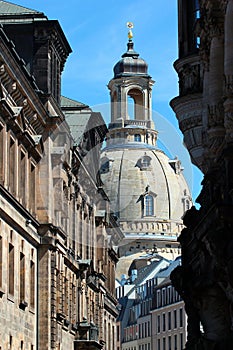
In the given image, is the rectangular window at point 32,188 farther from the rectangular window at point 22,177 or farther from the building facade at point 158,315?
the building facade at point 158,315

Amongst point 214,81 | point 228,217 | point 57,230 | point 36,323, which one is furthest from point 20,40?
point 228,217

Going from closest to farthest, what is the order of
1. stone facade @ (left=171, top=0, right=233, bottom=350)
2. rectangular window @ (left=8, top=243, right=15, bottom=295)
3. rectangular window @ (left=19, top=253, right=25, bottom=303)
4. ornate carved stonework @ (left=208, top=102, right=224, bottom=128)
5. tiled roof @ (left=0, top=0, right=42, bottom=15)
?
stone facade @ (left=171, top=0, right=233, bottom=350) < ornate carved stonework @ (left=208, top=102, right=224, bottom=128) < rectangular window @ (left=8, top=243, right=15, bottom=295) < rectangular window @ (left=19, top=253, right=25, bottom=303) < tiled roof @ (left=0, top=0, right=42, bottom=15)

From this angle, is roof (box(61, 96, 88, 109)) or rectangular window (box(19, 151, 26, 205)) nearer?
rectangular window (box(19, 151, 26, 205))

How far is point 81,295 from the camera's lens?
82.1 metres

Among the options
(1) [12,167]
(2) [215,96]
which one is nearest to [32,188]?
(1) [12,167]

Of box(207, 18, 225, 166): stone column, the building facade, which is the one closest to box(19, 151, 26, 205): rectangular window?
box(207, 18, 225, 166): stone column

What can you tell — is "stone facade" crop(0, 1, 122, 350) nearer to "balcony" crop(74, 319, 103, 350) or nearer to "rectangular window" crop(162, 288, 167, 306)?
"balcony" crop(74, 319, 103, 350)

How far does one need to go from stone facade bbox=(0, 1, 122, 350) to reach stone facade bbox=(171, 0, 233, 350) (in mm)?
18540

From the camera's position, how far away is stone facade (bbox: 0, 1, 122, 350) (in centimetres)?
5822

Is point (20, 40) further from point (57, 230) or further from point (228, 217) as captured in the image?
point (228, 217)

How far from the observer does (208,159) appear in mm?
34062

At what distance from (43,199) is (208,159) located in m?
33.5

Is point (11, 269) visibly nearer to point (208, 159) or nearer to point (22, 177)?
point (22, 177)

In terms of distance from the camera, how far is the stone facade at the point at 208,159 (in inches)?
1109
